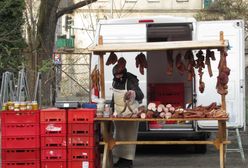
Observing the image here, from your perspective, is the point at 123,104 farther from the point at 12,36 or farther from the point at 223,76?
the point at 12,36

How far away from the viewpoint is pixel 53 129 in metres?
8.77

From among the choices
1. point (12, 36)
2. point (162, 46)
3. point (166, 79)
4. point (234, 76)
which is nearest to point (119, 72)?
point (162, 46)

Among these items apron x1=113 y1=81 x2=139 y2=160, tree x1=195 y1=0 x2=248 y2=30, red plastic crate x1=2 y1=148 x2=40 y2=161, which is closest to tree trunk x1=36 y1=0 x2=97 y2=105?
apron x1=113 y1=81 x2=139 y2=160

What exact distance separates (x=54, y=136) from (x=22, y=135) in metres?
0.47

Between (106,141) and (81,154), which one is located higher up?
(106,141)

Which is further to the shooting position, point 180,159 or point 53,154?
point 180,159

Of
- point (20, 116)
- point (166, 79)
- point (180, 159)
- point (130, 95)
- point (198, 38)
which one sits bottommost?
point (180, 159)

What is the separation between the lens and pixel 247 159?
11.0 meters

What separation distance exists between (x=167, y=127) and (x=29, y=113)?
3164 millimetres

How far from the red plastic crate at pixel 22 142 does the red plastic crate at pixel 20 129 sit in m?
0.06

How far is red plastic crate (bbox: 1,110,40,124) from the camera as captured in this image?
8.78 meters

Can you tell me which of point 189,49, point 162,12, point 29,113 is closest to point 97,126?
point 29,113

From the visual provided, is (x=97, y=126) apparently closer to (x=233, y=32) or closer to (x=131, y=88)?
(x=131, y=88)

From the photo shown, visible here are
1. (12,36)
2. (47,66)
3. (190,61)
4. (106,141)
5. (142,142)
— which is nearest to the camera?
(142,142)
